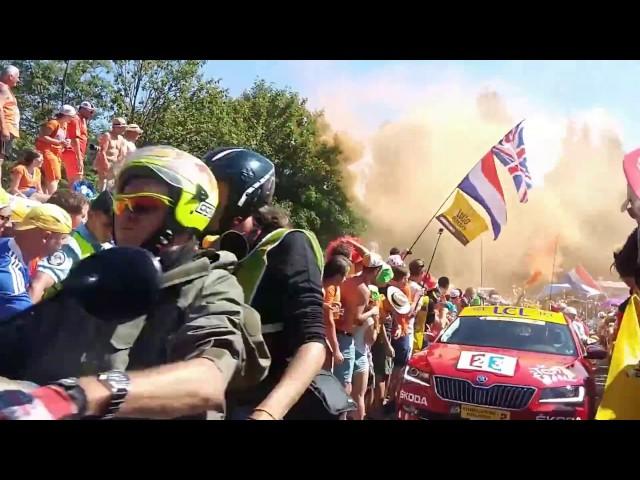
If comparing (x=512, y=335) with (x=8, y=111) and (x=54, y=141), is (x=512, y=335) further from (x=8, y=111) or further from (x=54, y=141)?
(x=8, y=111)

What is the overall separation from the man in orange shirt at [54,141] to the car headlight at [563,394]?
3293mm

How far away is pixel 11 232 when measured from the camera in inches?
128

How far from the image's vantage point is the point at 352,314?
4.96 meters

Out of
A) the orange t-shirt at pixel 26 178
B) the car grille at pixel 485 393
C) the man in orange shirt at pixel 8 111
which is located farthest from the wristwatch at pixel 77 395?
the car grille at pixel 485 393

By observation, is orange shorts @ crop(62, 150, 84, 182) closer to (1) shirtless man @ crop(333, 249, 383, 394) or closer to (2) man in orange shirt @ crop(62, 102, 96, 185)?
(2) man in orange shirt @ crop(62, 102, 96, 185)

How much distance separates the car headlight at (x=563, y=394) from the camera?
15.8 ft

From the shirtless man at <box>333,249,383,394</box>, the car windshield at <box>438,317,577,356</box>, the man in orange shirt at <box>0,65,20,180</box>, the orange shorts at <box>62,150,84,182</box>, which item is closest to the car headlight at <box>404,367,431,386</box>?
the shirtless man at <box>333,249,383,394</box>

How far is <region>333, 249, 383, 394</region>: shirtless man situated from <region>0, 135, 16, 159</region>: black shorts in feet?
6.76

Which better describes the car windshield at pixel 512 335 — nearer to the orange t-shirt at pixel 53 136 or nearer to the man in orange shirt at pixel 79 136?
the man in orange shirt at pixel 79 136

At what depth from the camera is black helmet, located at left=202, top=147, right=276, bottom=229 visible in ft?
9.20

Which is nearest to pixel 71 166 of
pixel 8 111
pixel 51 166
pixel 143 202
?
pixel 51 166
